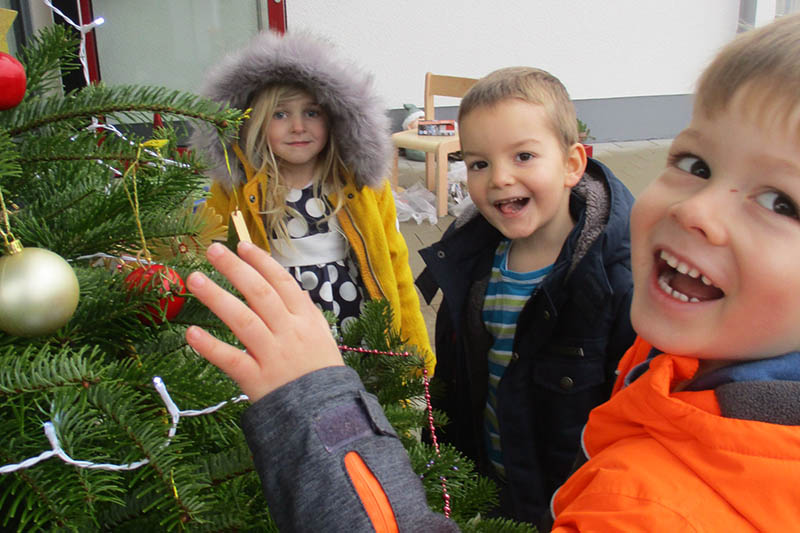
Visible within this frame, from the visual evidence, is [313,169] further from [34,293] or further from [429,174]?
[429,174]

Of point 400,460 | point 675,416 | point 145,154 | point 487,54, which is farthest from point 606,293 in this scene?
point 487,54

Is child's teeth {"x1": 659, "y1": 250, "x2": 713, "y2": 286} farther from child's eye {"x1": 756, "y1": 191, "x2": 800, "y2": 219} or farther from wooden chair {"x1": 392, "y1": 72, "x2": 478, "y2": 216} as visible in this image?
wooden chair {"x1": 392, "y1": 72, "x2": 478, "y2": 216}

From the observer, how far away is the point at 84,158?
2.40 ft

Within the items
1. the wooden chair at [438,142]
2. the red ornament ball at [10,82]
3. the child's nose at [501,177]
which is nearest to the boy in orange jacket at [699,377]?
the red ornament ball at [10,82]

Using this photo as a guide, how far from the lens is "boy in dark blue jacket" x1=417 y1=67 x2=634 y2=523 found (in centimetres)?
149

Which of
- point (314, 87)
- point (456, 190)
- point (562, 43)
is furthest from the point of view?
point (562, 43)

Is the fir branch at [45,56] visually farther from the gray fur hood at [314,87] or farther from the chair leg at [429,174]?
the chair leg at [429,174]

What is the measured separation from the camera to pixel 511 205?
1.66 m

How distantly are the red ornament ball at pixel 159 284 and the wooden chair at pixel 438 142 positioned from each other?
4.46m

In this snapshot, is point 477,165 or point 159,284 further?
point 477,165

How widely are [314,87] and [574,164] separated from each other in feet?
2.90

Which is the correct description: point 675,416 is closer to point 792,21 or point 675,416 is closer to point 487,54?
point 792,21

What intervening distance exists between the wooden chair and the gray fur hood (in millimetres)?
2969

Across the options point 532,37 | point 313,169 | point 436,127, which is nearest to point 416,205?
point 436,127
